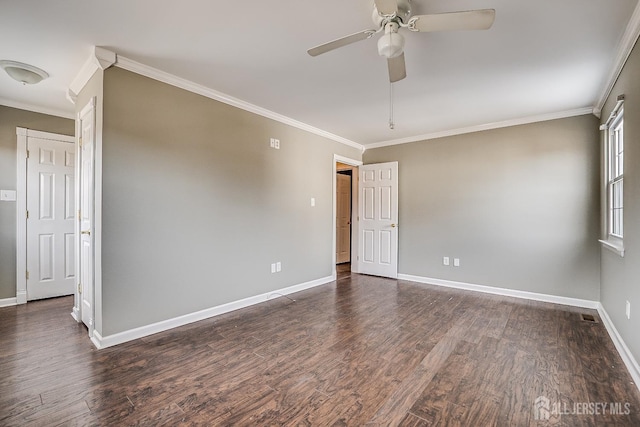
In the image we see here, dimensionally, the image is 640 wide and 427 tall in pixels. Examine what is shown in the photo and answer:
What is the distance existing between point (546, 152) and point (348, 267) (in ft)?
13.0

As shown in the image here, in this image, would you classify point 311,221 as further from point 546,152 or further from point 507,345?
point 546,152

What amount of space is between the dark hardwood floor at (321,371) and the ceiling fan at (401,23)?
7.33ft

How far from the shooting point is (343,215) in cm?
681

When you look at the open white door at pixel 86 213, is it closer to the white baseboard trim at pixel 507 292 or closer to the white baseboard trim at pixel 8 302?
the white baseboard trim at pixel 8 302

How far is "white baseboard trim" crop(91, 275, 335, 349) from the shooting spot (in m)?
2.52

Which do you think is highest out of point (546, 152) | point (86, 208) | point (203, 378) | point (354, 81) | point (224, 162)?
point (354, 81)

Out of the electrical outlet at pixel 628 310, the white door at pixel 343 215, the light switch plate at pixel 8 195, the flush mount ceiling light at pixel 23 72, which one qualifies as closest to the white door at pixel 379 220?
the white door at pixel 343 215

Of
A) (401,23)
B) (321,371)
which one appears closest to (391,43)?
(401,23)

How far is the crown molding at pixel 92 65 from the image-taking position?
2398 millimetres

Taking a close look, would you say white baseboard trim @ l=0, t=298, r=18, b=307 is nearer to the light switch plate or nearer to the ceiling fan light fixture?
the light switch plate

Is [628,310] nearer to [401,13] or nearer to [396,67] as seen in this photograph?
[396,67]

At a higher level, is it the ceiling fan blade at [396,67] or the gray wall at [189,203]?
the ceiling fan blade at [396,67]

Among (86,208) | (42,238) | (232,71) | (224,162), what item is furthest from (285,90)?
(42,238)

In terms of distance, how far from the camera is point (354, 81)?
9.70 feet
